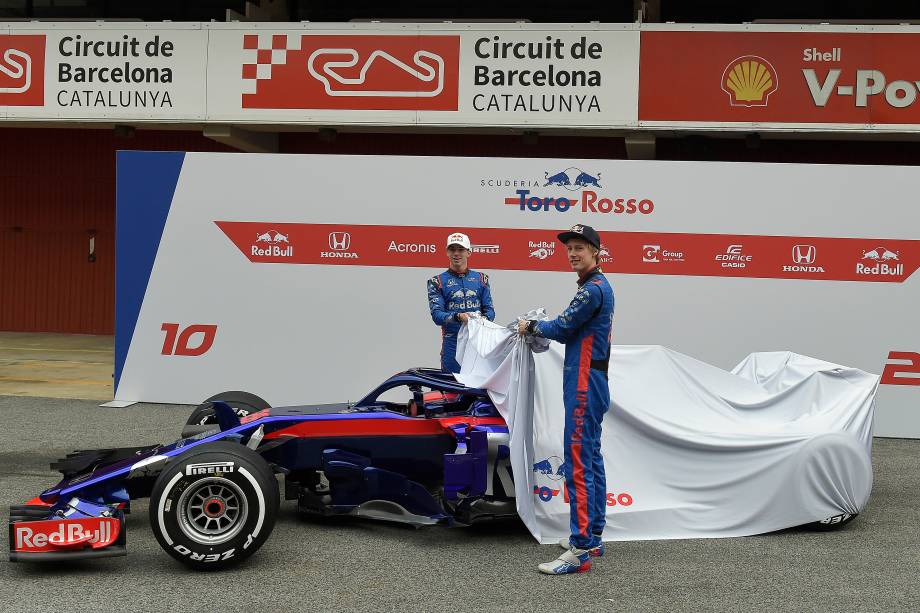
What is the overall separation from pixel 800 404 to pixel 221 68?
9804 mm

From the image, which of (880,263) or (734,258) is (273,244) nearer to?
(734,258)

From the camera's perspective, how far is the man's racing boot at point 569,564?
5.07m

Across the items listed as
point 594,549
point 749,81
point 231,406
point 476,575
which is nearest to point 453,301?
point 231,406

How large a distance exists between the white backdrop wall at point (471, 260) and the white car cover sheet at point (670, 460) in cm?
354

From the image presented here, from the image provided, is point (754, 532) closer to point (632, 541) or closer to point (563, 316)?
point (632, 541)

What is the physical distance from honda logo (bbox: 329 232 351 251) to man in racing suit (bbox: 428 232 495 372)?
1.95 meters

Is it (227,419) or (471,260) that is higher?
(471,260)

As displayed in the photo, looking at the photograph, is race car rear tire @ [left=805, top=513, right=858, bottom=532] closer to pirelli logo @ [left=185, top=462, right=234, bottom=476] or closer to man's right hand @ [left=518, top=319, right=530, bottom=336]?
man's right hand @ [left=518, top=319, right=530, bottom=336]

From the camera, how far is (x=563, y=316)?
5.26m

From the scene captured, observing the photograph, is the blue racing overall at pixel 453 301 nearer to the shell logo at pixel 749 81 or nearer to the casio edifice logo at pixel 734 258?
the casio edifice logo at pixel 734 258

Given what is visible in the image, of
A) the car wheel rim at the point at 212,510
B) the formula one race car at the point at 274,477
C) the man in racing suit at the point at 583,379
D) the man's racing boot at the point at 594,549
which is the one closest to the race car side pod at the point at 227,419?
the formula one race car at the point at 274,477

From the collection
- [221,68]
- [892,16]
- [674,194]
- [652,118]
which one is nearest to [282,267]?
[674,194]

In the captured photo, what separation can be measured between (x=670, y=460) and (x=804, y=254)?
433cm

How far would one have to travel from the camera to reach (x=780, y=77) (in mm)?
12922
